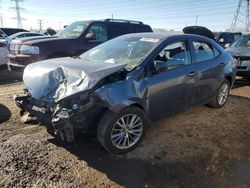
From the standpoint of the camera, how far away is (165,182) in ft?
10.8

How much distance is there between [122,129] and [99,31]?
5538 millimetres

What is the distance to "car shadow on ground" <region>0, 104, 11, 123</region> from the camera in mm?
4996

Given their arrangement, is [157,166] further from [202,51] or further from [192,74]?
[202,51]

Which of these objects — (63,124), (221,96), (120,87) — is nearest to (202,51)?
(221,96)

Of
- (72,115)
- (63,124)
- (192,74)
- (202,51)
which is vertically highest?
(202,51)

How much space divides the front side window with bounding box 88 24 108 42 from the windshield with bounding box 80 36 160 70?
3616mm

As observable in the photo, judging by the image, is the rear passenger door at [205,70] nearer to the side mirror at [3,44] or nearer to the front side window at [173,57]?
the front side window at [173,57]

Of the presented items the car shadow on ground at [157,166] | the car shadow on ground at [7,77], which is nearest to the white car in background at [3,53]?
the car shadow on ground at [7,77]

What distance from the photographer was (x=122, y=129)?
3.89 metres

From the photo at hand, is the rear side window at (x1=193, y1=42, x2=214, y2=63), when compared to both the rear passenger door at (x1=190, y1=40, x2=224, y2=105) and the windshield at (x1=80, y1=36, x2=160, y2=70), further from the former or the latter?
the windshield at (x1=80, y1=36, x2=160, y2=70)

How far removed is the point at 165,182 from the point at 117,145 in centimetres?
87

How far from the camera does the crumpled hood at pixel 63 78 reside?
3.57 metres

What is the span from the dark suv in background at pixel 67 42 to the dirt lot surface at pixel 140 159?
281 cm

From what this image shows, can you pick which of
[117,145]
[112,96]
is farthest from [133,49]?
[117,145]
